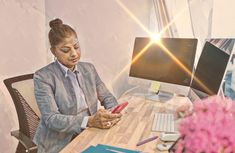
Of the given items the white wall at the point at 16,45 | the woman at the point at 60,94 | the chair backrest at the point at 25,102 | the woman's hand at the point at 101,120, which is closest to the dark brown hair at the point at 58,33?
the woman at the point at 60,94

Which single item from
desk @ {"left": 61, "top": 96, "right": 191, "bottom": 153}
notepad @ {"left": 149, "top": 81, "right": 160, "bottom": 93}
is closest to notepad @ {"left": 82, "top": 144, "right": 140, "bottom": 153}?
desk @ {"left": 61, "top": 96, "right": 191, "bottom": 153}

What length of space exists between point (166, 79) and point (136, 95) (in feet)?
1.10

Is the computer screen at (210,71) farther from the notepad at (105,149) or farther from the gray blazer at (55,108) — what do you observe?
the gray blazer at (55,108)

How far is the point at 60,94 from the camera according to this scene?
1750 mm

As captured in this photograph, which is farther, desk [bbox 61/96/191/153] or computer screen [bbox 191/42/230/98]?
computer screen [bbox 191/42/230/98]

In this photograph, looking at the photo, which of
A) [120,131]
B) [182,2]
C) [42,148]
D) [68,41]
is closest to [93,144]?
[120,131]

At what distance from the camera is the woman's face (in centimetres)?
175

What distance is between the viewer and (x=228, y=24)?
2.34 metres

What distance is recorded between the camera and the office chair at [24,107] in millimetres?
1788

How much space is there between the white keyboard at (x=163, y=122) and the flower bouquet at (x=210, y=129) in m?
0.92

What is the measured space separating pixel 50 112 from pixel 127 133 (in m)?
0.44

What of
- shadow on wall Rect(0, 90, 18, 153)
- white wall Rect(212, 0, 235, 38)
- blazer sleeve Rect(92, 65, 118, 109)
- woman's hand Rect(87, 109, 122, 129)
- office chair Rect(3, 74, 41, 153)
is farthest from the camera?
→ shadow on wall Rect(0, 90, 18, 153)

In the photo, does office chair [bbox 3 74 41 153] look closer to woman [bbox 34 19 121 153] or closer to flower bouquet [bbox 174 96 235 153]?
woman [bbox 34 19 121 153]

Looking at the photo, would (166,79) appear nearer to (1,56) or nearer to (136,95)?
(136,95)
